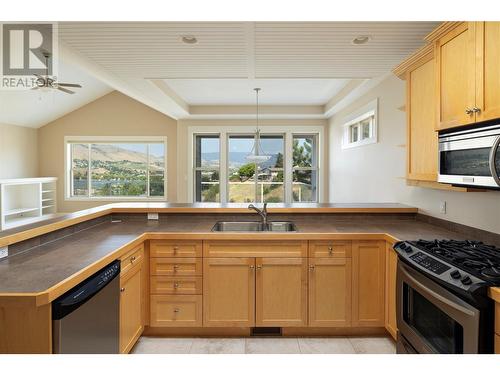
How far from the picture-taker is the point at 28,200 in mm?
7473

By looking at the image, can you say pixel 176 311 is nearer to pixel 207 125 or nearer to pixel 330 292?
pixel 330 292

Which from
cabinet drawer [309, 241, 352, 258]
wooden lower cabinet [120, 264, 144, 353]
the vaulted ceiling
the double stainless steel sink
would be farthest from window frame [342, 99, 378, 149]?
wooden lower cabinet [120, 264, 144, 353]

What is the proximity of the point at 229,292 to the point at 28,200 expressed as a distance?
282 inches

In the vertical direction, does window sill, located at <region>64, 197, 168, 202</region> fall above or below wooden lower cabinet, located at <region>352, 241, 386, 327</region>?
above

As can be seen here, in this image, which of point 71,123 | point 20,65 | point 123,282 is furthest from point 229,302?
point 71,123


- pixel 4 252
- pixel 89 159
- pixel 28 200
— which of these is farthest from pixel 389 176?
pixel 28 200

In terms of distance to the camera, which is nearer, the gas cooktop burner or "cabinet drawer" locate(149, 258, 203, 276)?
the gas cooktop burner

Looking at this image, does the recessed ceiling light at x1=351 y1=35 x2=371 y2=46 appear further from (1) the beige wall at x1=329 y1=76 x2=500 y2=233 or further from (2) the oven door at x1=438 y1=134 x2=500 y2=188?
(2) the oven door at x1=438 y1=134 x2=500 y2=188

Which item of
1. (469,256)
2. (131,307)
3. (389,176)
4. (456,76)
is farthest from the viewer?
(389,176)

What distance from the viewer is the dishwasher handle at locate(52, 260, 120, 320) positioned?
1324 millimetres

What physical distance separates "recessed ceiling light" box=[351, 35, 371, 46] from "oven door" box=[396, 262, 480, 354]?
74.2 inches

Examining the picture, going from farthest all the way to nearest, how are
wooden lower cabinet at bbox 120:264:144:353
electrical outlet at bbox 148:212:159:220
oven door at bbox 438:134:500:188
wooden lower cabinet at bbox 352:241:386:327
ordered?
electrical outlet at bbox 148:212:159:220
wooden lower cabinet at bbox 352:241:386:327
wooden lower cabinet at bbox 120:264:144:353
oven door at bbox 438:134:500:188
